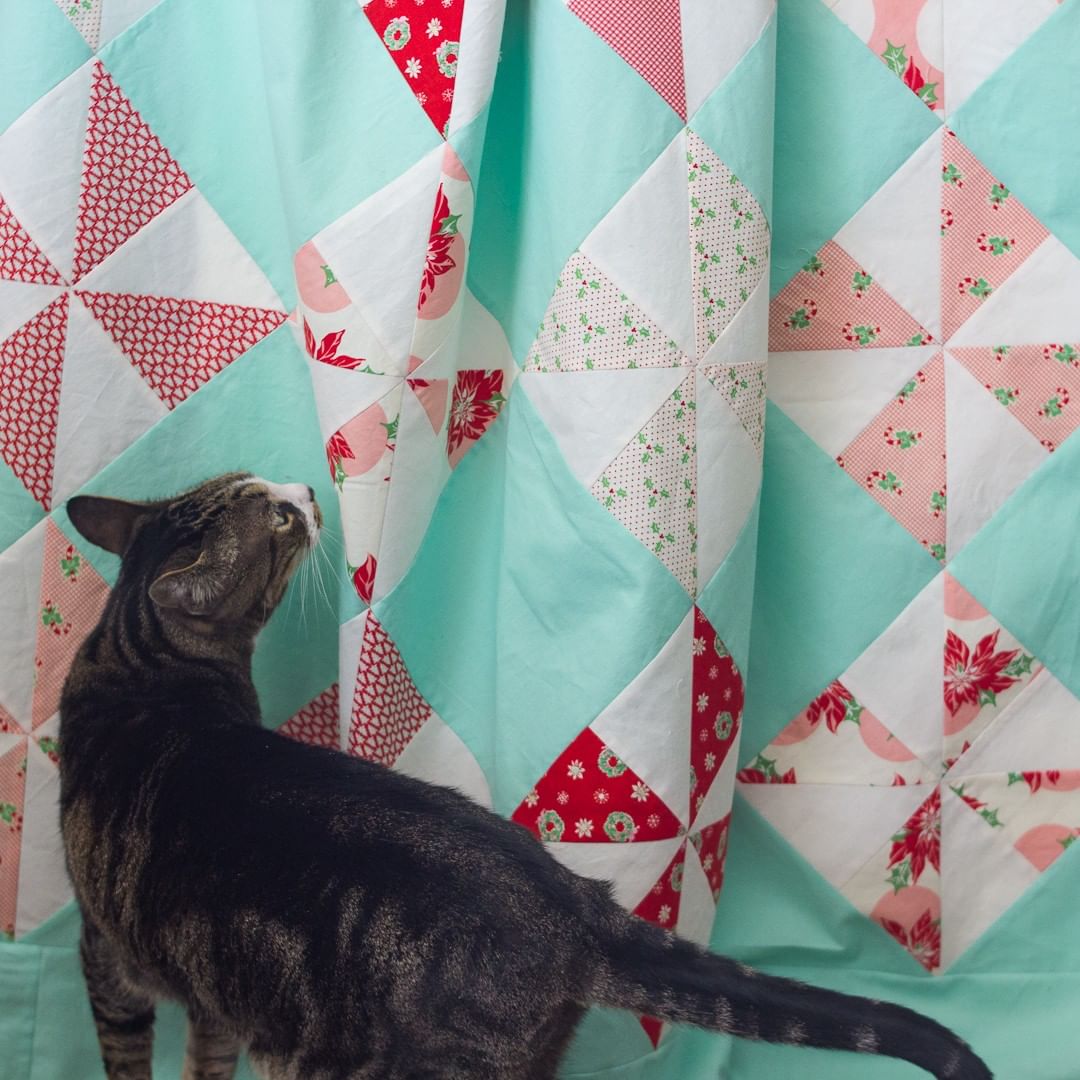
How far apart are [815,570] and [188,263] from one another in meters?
0.56

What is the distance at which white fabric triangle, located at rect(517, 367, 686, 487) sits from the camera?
763 mm

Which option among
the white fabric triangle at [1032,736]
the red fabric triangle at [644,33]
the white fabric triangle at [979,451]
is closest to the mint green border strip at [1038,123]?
the white fabric triangle at [979,451]

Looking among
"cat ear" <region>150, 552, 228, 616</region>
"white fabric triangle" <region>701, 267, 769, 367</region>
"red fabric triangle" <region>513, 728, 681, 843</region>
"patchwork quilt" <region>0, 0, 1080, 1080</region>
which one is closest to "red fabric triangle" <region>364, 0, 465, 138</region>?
"patchwork quilt" <region>0, 0, 1080, 1080</region>

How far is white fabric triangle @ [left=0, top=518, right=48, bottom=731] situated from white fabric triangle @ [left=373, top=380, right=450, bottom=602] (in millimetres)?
259

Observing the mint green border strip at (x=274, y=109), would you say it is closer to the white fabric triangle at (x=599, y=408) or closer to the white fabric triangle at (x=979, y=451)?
the white fabric triangle at (x=599, y=408)

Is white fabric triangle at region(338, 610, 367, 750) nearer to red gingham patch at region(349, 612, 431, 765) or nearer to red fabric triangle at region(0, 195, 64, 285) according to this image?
red gingham patch at region(349, 612, 431, 765)

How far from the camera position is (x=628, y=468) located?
768 millimetres

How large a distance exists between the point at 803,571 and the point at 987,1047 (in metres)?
0.42

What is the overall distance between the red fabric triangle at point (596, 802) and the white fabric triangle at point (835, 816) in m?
0.18

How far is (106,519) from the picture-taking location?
0.79 metres

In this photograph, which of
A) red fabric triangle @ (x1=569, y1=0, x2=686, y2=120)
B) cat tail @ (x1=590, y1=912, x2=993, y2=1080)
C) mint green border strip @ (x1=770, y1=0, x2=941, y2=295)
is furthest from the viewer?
mint green border strip @ (x1=770, y1=0, x2=941, y2=295)

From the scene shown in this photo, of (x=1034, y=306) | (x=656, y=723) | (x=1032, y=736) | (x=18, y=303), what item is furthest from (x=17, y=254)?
(x=1032, y=736)

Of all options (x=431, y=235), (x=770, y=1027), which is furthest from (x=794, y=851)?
(x=431, y=235)

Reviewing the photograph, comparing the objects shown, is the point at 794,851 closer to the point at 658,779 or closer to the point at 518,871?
the point at 658,779
